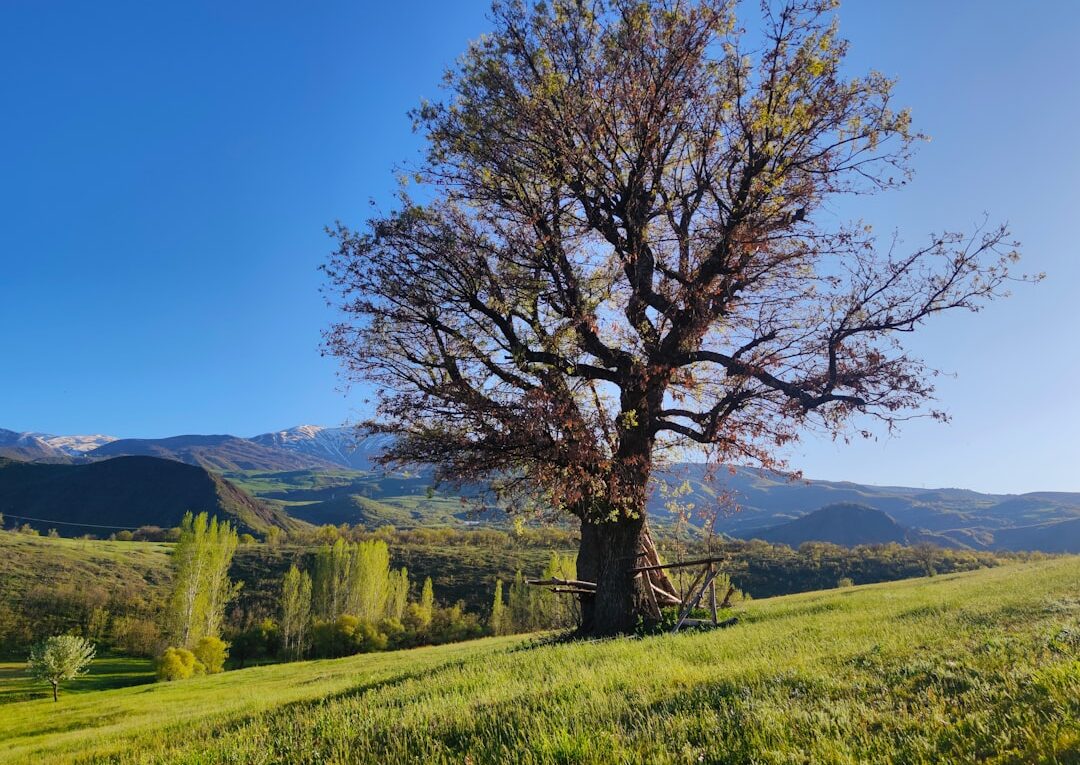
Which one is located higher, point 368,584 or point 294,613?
point 368,584

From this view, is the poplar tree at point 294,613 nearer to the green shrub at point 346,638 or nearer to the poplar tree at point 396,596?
the green shrub at point 346,638

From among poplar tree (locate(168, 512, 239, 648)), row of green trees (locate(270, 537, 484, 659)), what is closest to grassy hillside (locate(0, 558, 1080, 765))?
row of green trees (locate(270, 537, 484, 659))

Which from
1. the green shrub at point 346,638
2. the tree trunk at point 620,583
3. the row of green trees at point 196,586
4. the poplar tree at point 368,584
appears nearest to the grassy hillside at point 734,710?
the tree trunk at point 620,583

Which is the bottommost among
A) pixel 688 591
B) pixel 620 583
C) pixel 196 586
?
pixel 196 586

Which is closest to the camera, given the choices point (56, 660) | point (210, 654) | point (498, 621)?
point (56, 660)

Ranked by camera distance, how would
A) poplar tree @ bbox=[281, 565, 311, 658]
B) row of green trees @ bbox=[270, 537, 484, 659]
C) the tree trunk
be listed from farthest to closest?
poplar tree @ bbox=[281, 565, 311, 658]
row of green trees @ bbox=[270, 537, 484, 659]
the tree trunk

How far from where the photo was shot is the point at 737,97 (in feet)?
38.7

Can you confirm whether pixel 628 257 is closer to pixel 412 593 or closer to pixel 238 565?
pixel 412 593

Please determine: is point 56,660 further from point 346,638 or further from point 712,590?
point 712,590

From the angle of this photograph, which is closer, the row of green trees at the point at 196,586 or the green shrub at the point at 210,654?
the green shrub at the point at 210,654

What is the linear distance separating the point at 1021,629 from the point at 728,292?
8.31m

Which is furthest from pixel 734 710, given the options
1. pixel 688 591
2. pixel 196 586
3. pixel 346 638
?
pixel 196 586

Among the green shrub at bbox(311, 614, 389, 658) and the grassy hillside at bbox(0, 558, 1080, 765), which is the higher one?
the grassy hillside at bbox(0, 558, 1080, 765)

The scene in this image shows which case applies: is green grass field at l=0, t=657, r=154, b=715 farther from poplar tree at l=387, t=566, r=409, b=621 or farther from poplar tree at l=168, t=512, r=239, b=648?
poplar tree at l=387, t=566, r=409, b=621
